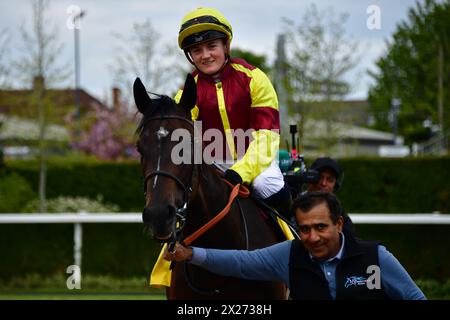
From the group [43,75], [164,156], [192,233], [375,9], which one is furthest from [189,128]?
[43,75]

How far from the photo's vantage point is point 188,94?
3.75 meters

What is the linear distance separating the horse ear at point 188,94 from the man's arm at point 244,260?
728 millimetres

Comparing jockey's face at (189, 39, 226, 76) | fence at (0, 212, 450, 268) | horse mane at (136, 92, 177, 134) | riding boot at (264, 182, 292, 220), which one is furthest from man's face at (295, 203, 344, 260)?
fence at (0, 212, 450, 268)

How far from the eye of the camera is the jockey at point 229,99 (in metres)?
4.30

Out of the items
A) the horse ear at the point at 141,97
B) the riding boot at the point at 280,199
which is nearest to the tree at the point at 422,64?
the riding boot at the point at 280,199

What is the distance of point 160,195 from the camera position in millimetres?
3293

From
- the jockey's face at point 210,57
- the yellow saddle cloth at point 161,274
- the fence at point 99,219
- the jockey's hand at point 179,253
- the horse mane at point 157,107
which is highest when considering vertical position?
the jockey's face at point 210,57

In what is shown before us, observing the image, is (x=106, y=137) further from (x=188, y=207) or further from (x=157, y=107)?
(x=157, y=107)

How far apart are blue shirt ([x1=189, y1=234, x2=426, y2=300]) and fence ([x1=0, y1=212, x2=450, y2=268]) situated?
6.85 meters

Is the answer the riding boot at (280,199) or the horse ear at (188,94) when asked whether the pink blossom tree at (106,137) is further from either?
the horse ear at (188,94)

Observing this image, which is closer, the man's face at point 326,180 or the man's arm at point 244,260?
the man's arm at point 244,260
